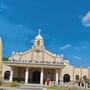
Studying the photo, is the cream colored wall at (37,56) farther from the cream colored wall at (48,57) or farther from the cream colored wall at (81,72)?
the cream colored wall at (81,72)

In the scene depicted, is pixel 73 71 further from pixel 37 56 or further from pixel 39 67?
pixel 39 67

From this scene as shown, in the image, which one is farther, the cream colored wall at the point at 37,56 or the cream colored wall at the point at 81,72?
the cream colored wall at the point at 81,72

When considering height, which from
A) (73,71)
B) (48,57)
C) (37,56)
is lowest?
(73,71)

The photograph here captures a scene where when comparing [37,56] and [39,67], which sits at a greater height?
[37,56]

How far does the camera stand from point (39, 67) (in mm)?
57219

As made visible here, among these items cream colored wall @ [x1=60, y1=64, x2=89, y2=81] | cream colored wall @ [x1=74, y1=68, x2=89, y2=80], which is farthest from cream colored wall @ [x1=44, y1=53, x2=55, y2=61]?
cream colored wall @ [x1=74, y1=68, x2=89, y2=80]

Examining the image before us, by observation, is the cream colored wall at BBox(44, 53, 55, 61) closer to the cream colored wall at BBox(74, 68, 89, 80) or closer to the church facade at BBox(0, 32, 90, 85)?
the church facade at BBox(0, 32, 90, 85)

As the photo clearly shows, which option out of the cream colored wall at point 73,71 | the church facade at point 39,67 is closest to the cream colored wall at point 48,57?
the church facade at point 39,67

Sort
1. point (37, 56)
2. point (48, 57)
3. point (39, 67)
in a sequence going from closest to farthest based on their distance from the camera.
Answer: point (39, 67) → point (37, 56) → point (48, 57)

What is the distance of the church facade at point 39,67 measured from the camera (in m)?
56.6

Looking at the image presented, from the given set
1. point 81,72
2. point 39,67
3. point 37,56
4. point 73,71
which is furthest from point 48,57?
point 81,72

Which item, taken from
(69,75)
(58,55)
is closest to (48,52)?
(58,55)

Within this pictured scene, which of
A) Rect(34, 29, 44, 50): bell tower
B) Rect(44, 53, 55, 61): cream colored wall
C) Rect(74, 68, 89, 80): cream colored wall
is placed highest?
Rect(34, 29, 44, 50): bell tower

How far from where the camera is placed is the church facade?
186ft
